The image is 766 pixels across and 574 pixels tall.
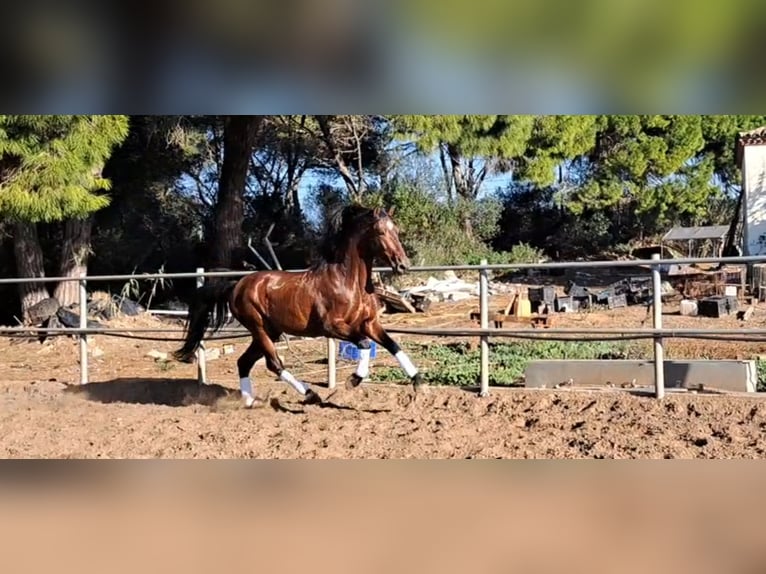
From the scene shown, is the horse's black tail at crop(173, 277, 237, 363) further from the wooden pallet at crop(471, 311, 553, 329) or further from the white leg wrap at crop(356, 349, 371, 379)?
the wooden pallet at crop(471, 311, 553, 329)

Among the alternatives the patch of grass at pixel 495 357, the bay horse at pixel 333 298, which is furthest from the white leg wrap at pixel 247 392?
the patch of grass at pixel 495 357

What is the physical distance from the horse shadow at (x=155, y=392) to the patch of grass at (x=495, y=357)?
1742 mm

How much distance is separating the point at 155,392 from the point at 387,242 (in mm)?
3142

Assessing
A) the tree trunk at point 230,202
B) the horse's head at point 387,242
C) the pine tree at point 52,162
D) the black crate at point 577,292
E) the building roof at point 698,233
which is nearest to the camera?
the horse's head at point 387,242

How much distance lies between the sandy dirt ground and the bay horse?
0.40m

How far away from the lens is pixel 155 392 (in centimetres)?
714

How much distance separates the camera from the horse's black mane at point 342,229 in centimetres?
562

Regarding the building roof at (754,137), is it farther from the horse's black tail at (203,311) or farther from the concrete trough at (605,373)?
the horse's black tail at (203,311)

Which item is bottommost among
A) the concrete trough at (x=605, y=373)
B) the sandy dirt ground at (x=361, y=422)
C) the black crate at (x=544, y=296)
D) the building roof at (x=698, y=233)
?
the sandy dirt ground at (x=361, y=422)

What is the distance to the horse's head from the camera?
5.39m
